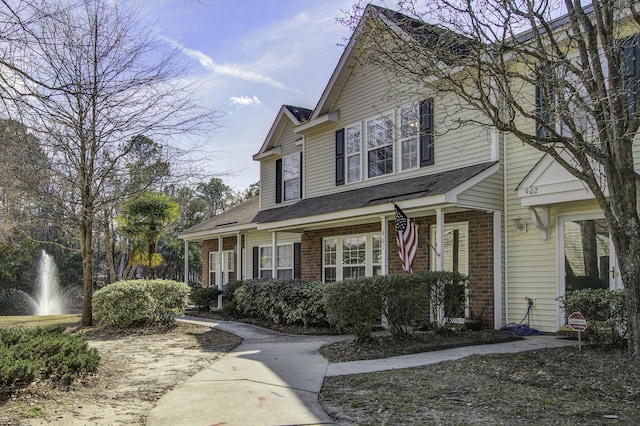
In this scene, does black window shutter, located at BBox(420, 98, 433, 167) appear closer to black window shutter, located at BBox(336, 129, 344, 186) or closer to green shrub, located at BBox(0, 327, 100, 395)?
black window shutter, located at BBox(336, 129, 344, 186)

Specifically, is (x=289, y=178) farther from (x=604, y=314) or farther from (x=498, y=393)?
(x=498, y=393)

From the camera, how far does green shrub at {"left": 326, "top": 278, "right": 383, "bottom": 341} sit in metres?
9.53

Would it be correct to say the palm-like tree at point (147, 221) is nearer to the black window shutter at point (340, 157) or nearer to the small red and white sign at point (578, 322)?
the black window shutter at point (340, 157)

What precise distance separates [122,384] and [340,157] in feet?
34.0

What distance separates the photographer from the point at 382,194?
13.2 m

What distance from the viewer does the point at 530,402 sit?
5.51 m

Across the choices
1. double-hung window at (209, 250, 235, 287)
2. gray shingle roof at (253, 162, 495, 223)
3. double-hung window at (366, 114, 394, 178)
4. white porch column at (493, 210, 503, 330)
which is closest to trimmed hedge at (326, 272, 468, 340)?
gray shingle roof at (253, 162, 495, 223)

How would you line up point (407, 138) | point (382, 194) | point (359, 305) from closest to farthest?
point (359, 305) → point (382, 194) → point (407, 138)

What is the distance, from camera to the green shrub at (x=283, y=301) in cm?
1293

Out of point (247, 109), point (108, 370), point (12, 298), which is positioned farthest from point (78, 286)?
point (108, 370)

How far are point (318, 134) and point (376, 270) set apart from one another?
4.82 m

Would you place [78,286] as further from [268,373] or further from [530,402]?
[530,402]

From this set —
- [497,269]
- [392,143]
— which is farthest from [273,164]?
[497,269]

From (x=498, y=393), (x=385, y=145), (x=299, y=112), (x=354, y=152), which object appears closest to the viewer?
(x=498, y=393)
